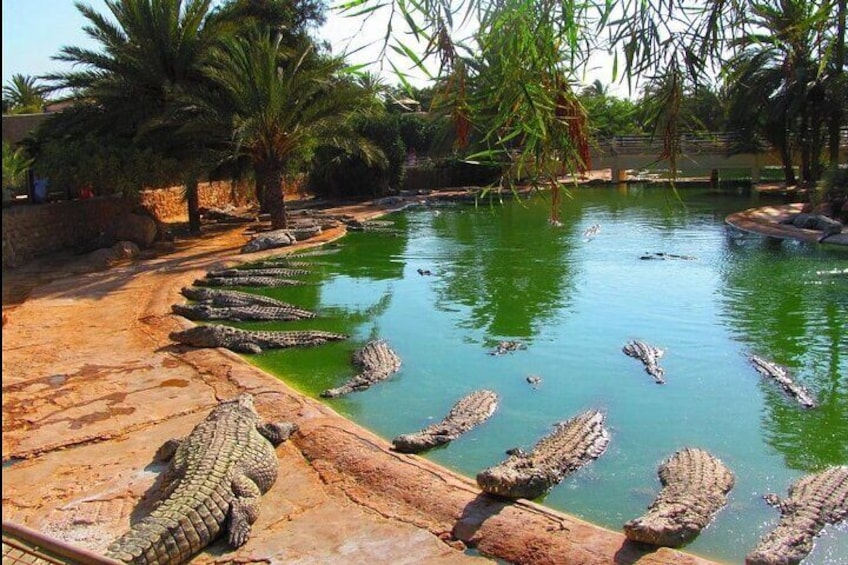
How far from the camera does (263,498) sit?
17.4 ft

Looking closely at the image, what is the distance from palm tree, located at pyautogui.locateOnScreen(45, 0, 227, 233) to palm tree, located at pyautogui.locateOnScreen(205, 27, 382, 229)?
69cm

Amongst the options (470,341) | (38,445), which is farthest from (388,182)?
(38,445)

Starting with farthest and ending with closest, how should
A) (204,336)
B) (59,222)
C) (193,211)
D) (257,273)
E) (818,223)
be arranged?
(193,211)
(818,223)
(59,222)
(257,273)
(204,336)

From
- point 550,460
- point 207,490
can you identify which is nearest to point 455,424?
point 550,460

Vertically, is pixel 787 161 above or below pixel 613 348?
above

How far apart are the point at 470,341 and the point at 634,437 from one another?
3.51 meters

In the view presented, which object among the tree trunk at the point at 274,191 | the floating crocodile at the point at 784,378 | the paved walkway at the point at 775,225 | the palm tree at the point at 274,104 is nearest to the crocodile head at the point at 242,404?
the floating crocodile at the point at 784,378

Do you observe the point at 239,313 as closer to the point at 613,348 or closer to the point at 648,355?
the point at 613,348

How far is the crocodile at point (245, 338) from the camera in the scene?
9289 millimetres

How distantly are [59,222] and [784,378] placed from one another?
13986 mm

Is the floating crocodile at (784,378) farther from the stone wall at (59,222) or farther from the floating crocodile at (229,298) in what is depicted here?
the stone wall at (59,222)

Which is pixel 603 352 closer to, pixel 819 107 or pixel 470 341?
pixel 470 341

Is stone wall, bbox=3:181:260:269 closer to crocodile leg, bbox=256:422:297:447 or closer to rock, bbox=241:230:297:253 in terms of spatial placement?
rock, bbox=241:230:297:253

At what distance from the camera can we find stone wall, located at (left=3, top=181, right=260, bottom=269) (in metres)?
14.2
